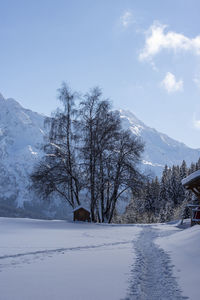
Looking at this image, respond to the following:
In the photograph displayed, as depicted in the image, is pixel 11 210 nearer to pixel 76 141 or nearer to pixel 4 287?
pixel 76 141

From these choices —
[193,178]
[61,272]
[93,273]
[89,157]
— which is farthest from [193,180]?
[61,272]

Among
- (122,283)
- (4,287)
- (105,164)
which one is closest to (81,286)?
(122,283)

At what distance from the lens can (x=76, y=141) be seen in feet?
69.8

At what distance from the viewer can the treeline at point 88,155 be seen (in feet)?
67.4

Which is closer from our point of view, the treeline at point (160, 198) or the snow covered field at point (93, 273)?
the snow covered field at point (93, 273)

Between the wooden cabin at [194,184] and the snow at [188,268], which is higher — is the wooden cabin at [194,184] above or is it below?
above

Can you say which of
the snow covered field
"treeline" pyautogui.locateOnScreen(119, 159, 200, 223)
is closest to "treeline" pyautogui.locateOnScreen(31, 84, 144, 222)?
the snow covered field

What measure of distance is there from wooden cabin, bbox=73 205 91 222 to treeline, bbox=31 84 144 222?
0.92 m

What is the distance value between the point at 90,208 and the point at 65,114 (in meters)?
7.55

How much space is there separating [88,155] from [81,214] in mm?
4391

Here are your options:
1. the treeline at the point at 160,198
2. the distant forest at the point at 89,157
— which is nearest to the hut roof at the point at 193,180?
the distant forest at the point at 89,157

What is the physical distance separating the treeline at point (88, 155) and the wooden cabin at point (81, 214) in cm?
92

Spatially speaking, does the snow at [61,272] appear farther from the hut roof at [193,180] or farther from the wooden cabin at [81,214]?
the wooden cabin at [81,214]

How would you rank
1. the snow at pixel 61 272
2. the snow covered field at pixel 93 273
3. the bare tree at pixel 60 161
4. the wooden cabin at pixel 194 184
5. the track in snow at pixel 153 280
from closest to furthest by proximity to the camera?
the snow at pixel 61 272 < the snow covered field at pixel 93 273 < the track in snow at pixel 153 280 < the wooden cabin at pixel 194 184 < the bare tree at pixel 60 161
